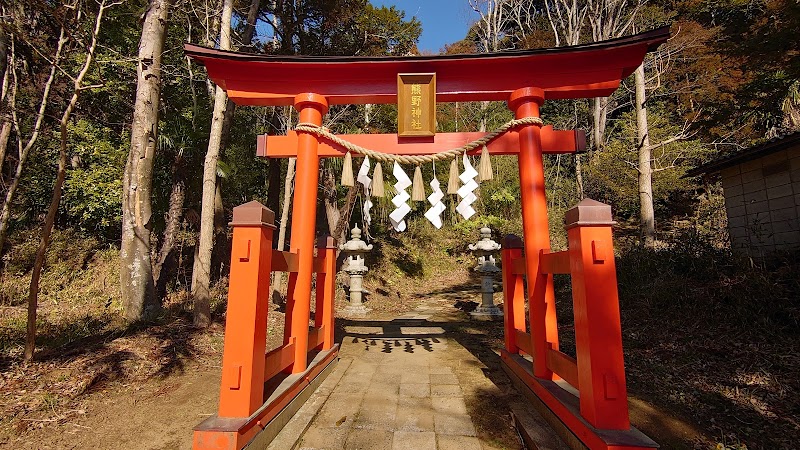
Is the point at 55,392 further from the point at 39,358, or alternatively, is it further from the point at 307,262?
the point at 307,262

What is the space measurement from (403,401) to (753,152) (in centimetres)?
693

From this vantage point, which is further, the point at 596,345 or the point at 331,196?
the point at 331,196

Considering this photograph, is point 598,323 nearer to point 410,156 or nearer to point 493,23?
point 410,156

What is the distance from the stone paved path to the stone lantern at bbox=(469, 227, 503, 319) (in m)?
2.02

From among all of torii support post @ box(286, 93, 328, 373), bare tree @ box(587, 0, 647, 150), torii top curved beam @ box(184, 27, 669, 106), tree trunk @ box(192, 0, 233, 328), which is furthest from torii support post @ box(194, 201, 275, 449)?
bare tree @ box(587, 0, 647, 150)

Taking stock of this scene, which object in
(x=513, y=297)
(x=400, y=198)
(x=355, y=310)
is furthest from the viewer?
(x=355, y=310)

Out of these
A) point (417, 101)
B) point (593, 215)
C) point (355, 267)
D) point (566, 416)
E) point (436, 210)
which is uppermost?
point (417, 101)

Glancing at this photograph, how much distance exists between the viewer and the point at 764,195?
5895 millimetres

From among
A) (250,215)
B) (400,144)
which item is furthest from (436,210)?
(250,215)

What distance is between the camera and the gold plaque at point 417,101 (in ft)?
11.6

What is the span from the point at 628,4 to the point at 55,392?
15.6 m

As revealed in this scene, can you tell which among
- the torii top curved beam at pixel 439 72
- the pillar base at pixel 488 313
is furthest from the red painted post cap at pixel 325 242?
the pillar base at pixel 488 313

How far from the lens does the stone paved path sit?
2.36 m

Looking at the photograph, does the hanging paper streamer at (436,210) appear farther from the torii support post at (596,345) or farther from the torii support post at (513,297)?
the torii support post at (596,345)
